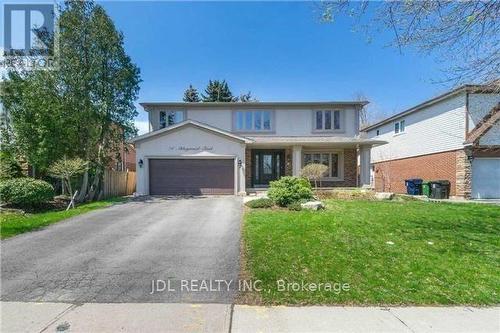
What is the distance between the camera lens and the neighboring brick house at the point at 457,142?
1670 cm

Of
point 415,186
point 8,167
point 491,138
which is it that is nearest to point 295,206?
point 415,186

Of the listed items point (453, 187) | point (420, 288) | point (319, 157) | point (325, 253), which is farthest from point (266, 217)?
point (453, 187)

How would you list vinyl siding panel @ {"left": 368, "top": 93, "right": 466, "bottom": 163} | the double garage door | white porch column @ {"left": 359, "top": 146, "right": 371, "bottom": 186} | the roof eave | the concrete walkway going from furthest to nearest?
the roof eave → white porch column @ {"left": 359, "top": 146, "right": 371, "bottom": 186} → vinyl siding panel @ {"left": 368, "top": 93, "right": 466, "bottom": 163} → the double garage door → the concrete walkway

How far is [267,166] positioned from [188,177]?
5.26m

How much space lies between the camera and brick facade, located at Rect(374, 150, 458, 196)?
17125 millimetres

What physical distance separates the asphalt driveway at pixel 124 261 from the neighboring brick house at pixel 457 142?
1431 cm

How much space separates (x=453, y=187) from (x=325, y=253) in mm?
15618

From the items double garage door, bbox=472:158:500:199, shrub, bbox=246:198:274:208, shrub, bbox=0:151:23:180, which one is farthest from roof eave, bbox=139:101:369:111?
shrub, bbox=246:198:274:208

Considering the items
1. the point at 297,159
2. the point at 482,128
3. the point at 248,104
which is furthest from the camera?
the point at 248,104

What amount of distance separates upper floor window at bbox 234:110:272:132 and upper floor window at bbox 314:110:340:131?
118 inches

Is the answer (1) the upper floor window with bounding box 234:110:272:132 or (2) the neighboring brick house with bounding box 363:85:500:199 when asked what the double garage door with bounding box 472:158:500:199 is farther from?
(1) the upper floor window with bounding box 234:110:272:132

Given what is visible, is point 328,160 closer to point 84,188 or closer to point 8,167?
point 84,188

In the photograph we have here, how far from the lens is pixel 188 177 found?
57.1 feet

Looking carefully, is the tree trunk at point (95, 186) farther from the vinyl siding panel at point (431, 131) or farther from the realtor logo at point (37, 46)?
the vinyl siding panel at point (431, 131)
